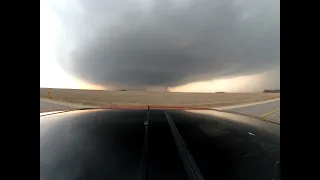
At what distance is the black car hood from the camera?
6.23 feet

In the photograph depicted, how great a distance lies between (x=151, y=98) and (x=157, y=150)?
321 centimetres

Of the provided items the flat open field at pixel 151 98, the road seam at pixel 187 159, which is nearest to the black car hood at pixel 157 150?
the road seam at pixel 187 159

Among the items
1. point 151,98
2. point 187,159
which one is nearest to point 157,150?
point 187,159

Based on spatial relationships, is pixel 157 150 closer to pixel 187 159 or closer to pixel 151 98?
pixel 187 159

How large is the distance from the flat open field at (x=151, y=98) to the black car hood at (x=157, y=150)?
171 centimetres

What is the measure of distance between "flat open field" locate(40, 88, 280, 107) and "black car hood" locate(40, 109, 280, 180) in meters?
1.71

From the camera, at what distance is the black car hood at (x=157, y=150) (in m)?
1.90

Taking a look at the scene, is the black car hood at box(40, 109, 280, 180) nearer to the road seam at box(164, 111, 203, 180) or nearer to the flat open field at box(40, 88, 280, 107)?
the road seam at box(164, 111, 203, 180)

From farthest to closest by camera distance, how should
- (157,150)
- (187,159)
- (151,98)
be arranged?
(151,98) → (157,150) → (187,159)

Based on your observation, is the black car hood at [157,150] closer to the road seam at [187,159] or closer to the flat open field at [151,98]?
the road seam at [187,159]

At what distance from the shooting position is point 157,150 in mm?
2227
